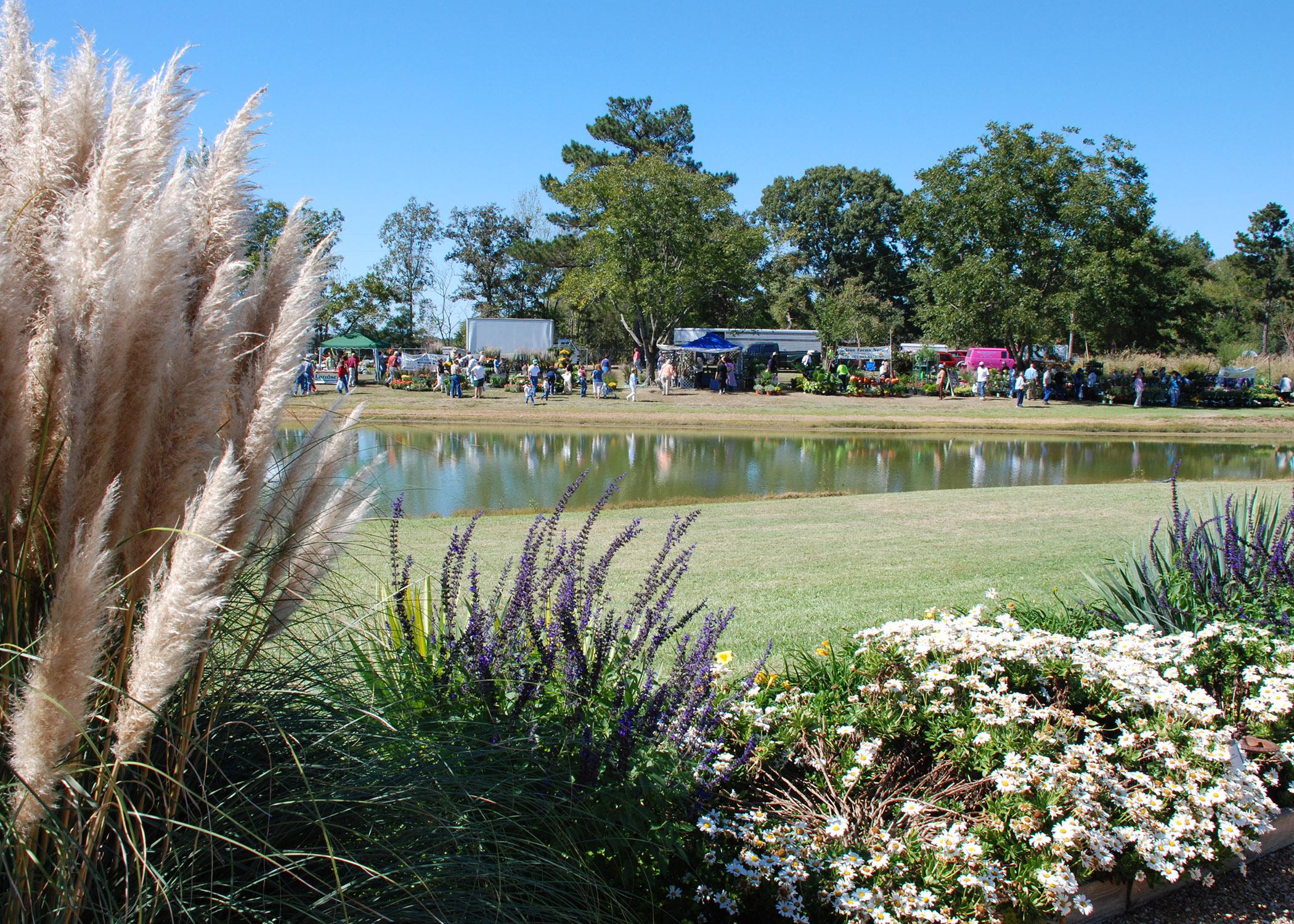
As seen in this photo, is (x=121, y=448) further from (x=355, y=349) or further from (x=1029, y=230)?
(x=355, y=349)

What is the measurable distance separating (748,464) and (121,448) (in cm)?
1846

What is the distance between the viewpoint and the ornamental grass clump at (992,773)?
255cm

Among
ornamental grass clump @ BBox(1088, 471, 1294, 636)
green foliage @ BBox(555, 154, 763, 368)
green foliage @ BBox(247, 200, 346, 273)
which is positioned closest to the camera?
green foliage @ BBox(247, 200, 346, 273)

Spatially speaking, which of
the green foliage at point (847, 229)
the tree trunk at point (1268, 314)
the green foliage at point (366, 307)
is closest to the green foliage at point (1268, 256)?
the tree trunk at point (1268, 314)

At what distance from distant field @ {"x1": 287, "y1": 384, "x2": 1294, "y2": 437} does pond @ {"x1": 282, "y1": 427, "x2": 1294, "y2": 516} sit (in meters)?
2.19

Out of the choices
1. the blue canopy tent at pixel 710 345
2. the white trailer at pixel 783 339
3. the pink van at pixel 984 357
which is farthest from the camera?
the white trailer at pixel 783 339

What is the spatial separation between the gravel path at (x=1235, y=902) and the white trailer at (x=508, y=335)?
43.8 meters

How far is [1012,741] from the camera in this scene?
3014 millimetres

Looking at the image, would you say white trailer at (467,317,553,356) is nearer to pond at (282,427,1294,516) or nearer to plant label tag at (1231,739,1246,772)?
pond at (282,427,1294,516)

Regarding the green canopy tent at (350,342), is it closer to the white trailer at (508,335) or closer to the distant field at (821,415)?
the white trailer at (508,335)

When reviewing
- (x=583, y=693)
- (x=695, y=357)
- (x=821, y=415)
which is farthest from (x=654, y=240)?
(x=583, y=693)

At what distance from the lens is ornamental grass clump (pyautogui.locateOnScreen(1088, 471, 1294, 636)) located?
4441 millimetres

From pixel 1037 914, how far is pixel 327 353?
5498 cm

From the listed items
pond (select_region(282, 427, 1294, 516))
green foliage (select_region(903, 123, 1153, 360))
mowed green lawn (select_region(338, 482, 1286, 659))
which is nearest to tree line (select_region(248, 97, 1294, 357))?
green foliage (select_region(903, 123, 1153, 360))
